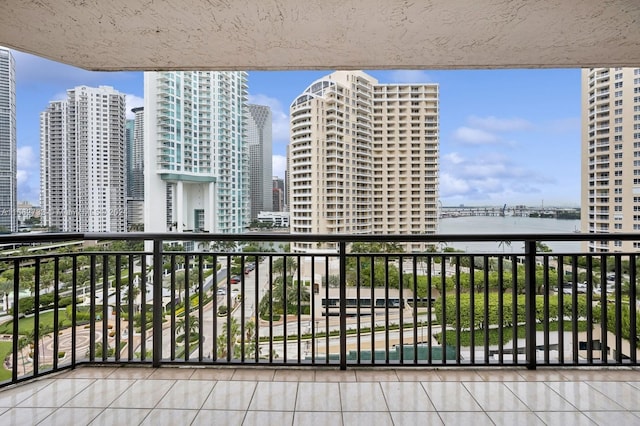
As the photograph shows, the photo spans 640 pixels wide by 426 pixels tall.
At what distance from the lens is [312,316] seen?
2719 mm

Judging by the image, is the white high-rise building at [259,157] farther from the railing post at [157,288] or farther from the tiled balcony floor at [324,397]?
the tiled balcony floor at [324,397]

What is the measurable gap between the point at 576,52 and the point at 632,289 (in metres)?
1.88

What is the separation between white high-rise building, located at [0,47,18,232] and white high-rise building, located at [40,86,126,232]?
23 cm

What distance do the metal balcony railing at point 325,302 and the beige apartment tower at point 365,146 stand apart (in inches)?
42.4

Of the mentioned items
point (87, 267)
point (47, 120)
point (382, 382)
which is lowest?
point (382, 382)

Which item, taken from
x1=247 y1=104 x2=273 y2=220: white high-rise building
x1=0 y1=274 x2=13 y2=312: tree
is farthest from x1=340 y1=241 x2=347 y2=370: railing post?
x1=0 y1=274 x2=13 y2=312: tree

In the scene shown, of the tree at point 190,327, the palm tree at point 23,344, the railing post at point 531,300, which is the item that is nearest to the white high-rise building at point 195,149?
the tree at point 190,327

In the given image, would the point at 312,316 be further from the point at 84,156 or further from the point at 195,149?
the point at 84,156

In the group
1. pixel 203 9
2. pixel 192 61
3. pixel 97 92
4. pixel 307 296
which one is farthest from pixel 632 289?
pixel 97 92

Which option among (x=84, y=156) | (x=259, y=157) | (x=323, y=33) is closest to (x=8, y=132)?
(x=84, y=156)

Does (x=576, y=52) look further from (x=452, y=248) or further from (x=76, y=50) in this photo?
(x=76, y=50)

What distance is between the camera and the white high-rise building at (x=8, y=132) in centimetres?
299

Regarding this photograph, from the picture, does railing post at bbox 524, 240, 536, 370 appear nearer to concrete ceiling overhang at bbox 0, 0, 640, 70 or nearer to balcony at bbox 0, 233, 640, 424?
balcony at bbox 0, 233, 640, 424

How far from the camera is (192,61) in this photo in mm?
2467
